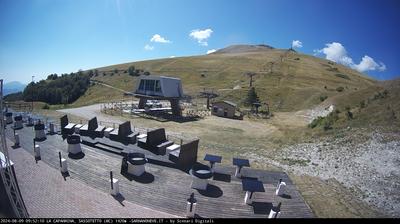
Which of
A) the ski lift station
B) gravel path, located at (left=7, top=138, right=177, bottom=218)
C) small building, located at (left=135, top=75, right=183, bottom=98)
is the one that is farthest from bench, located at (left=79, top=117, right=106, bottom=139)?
small building, located at (left=135, top=75, right=183, bottom=98)

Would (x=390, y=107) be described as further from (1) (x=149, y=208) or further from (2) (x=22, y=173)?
(2) (x=22, y=173)

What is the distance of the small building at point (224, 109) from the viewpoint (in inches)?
1603

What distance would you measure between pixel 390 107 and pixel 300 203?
69.5 feet

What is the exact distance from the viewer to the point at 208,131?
28.6m

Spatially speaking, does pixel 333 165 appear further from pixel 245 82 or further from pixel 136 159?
pixel 245 82

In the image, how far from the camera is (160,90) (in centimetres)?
3847

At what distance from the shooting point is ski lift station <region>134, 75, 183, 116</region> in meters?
38.2

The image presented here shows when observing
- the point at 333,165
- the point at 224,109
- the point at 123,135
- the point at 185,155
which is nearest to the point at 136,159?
the point at 185,155

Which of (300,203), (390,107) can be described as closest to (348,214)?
(300,203)

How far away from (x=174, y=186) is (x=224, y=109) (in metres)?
29.3

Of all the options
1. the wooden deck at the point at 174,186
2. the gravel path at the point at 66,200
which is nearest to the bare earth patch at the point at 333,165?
the wooden deck at the point at 174,186

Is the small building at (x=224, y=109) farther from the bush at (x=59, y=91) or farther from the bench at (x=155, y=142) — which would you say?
the bush at (x=59, y=91)

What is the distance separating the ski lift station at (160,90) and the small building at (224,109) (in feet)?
21.2

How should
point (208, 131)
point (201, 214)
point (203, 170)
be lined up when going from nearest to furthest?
point (201, 214) < point (203, 170) < point (208, 131)
